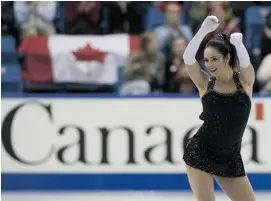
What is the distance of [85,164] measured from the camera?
20.8ft

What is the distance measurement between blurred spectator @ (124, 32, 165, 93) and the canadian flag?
0.26 metres

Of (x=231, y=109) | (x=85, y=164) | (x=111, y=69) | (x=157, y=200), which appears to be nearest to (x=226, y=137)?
(x=231, y=109)

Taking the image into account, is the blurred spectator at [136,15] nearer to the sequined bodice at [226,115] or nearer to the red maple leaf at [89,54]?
the red maple leaf at [89,54]

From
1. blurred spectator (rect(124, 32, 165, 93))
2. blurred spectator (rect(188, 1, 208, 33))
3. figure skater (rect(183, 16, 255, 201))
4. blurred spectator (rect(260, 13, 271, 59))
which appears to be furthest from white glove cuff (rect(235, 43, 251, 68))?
blurred spectator (rect(188, 1, 208, 33))

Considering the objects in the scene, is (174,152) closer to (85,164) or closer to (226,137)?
(85,164)

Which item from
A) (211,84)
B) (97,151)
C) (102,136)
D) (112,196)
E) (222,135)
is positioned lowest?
(112,196)

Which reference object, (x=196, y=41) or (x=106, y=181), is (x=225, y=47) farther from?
(x=106, y=181)

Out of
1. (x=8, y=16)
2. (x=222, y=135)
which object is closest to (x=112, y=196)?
(x=8, y=16)

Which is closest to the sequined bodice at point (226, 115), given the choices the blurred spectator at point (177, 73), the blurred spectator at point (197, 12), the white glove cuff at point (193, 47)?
the white glove cuff at point (193, 47)

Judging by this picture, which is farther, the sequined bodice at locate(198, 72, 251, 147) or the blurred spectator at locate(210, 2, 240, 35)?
the blurred spectator at locate(210, 2, 240, 35)

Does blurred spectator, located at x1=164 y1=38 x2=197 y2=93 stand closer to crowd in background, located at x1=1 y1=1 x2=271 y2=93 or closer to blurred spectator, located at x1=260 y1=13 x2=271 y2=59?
crowd in background, located at x1=1 y1=1 x2=271 y2=93

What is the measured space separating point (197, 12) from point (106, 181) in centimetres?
211

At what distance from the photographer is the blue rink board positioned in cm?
631

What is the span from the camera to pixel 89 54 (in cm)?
695
